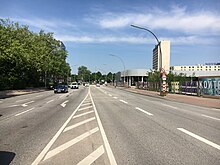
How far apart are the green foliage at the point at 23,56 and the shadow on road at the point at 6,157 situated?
106ft

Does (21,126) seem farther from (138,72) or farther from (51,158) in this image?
(138,72)

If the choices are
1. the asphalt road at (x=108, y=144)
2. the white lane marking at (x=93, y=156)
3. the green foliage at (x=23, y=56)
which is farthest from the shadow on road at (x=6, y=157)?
the green foliage at (x=23, y=56)

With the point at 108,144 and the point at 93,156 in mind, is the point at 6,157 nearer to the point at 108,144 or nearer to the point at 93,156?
the point at 93,156

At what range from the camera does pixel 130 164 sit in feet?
17.6

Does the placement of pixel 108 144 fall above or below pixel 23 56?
below

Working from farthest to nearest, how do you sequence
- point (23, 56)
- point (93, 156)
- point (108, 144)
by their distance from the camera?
point (23, 56)
point (108, 144)
point (93, 156)

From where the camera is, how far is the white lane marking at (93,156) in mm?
5551

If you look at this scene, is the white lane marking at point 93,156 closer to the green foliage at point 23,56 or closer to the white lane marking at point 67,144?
the white lane marking at point 67,144

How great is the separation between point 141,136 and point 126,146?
1.44 metres

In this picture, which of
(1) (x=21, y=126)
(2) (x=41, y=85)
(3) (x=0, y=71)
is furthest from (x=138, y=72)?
Result: (1) (x=21, y=126)

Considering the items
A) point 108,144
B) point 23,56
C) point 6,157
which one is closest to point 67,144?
point 108,144

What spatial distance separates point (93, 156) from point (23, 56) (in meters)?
40.2

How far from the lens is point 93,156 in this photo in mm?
5992

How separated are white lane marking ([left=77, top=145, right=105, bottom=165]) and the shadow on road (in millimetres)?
1509
